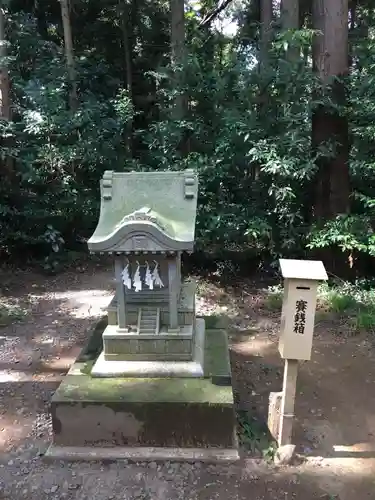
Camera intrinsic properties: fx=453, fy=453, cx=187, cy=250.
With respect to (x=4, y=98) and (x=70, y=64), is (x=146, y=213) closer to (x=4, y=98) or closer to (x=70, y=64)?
(x=4, y=98)

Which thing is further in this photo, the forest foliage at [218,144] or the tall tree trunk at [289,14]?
the tall tree trunk at [289,14]

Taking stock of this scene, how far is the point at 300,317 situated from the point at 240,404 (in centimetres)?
179

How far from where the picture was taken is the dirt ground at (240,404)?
402 cm

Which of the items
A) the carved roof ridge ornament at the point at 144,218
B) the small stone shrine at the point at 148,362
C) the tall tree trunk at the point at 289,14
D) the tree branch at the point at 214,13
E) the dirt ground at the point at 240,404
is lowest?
the dirt ground at the point at 240,404

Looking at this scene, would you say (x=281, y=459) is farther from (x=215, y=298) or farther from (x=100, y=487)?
(x=215, y=298)

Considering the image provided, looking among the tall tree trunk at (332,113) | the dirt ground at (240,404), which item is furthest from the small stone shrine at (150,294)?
the tall tree trunk at (332,113)

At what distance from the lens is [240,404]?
5391 millimetres

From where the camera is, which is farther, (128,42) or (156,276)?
(128,42)

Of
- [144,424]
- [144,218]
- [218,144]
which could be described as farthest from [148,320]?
[218,144]

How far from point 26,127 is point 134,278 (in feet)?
21.8

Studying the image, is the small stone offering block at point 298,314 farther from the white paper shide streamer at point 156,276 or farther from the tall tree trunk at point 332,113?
the tall tree trunk at point 332,113

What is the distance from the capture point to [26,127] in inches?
396

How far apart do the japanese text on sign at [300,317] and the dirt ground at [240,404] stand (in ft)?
4.35

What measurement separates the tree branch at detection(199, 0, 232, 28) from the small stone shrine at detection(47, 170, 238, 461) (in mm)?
11813
